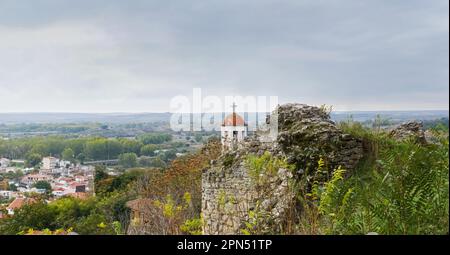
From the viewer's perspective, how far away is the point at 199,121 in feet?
28.9

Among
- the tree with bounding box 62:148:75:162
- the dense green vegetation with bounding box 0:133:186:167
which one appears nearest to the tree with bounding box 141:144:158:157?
the dense green vegetation with bounding box 0:133:186:167

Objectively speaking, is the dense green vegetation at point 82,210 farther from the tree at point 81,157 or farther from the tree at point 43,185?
the tree at point 81,157

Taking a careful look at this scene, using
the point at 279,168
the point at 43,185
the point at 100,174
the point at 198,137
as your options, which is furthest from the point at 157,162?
the point at 279,168

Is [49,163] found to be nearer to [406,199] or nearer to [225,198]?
[225,198]

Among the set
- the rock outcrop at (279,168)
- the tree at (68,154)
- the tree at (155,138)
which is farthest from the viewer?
the tree at (68,154)

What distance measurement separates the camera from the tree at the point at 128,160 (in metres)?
12.7

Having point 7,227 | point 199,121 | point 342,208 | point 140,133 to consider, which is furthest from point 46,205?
point 342,208

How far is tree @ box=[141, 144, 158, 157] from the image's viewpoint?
12.0 metres

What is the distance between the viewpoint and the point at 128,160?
13.4 metres

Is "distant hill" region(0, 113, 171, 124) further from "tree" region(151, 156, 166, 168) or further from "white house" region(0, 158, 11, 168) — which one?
"tree" region(151, 156, 166, 168)

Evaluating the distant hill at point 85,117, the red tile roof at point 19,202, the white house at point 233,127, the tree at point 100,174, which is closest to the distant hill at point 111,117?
the distant hill at point 85,117

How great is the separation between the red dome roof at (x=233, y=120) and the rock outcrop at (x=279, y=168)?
3669mm

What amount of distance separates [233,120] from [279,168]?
4.86m

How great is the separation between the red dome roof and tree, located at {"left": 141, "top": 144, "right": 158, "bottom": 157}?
8.06 ft
